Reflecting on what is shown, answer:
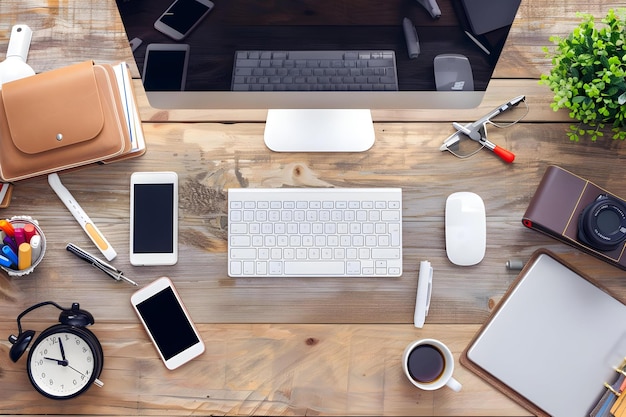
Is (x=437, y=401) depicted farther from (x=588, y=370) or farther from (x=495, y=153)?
(x=495, y=153)

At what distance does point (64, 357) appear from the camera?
0.97m

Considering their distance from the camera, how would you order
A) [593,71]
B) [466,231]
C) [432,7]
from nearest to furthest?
1. [432,7]
2. [593,71]
3. [466,231]

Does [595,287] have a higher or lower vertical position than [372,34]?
lower

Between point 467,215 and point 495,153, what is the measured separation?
0.46 feet

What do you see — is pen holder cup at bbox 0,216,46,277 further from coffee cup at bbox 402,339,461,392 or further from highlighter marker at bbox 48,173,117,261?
coffee cup at bbox 402,339,461,392

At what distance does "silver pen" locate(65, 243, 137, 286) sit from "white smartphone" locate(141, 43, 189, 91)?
0.35 meters

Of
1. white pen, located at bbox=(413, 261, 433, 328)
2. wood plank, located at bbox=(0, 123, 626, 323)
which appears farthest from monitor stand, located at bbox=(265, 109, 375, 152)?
white pen, located at bbox=(413, 261, 433, 328)

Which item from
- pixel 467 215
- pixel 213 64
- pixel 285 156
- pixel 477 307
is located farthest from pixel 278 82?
pixel 477 307

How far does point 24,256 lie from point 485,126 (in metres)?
0.91

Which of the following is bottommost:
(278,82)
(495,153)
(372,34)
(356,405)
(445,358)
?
(356,405)

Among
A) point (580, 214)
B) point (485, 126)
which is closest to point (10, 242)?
point (485, 126)

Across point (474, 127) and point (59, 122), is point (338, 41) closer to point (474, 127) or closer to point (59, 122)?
point (474, 127)

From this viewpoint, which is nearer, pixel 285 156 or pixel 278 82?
pixel 278 82

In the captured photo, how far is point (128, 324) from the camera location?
102 centimetres
